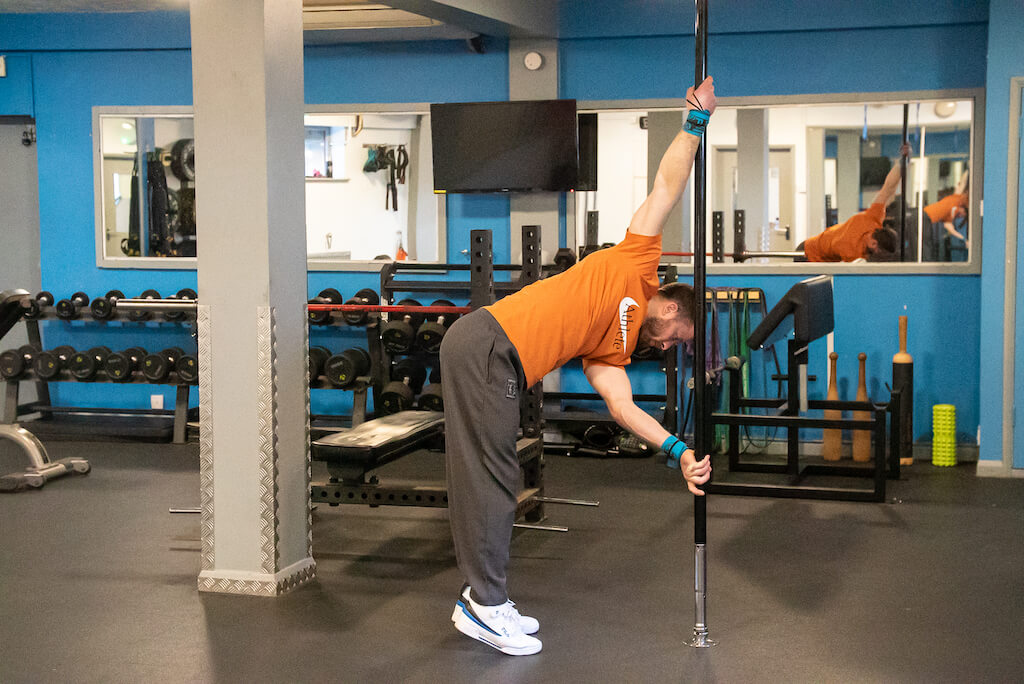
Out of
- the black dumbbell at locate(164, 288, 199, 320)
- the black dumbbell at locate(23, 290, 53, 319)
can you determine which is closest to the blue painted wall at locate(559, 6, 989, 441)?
the black dumbbell at locate(164, 288, 199, 320)

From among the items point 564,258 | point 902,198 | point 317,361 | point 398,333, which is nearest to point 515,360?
point 398,333

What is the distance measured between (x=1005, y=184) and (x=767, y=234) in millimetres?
1679

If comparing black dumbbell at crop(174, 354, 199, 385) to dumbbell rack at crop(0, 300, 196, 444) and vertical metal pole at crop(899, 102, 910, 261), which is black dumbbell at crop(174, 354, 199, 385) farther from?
vertical metal pole at crop(899, 102, 910, 261)

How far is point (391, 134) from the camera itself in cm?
700

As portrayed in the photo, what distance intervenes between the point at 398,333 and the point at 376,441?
7.46 ft

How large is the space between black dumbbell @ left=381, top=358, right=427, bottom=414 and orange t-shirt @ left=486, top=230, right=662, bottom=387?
305cm

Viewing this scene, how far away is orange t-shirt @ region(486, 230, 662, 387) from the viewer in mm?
2975

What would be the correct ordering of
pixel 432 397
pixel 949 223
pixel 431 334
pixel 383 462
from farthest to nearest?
pixel 949 223 < pixel 431 334 < pixel 432 397 < pixel 383 462

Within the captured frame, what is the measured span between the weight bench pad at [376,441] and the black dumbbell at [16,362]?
3408 mm

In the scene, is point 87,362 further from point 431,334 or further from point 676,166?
point 676,166

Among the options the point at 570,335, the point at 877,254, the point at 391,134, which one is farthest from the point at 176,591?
the point at 877,254

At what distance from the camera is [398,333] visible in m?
6.21

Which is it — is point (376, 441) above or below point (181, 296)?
below

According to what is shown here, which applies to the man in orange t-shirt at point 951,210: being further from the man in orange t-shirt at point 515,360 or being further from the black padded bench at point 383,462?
the man in orange t-shirt at point 515,360
